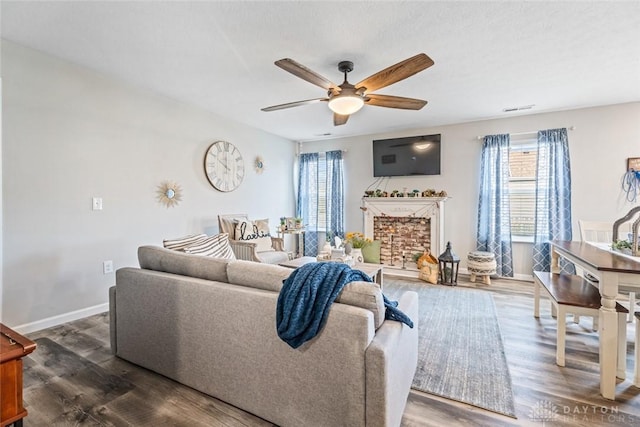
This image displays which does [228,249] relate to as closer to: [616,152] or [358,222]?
[358,222]

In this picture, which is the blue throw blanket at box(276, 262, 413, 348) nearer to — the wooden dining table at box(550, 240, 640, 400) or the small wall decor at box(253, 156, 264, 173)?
the wooden dining table at box(550, 240, 640, 400)

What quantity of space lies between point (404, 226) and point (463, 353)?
2867 mm

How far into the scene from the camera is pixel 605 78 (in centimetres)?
302

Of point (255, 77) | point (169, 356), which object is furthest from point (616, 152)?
point (169, 356)

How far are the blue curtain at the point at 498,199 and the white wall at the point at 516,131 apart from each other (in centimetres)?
16

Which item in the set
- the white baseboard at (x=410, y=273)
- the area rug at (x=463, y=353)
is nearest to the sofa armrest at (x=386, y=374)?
the area rug at (x=463, y=353)

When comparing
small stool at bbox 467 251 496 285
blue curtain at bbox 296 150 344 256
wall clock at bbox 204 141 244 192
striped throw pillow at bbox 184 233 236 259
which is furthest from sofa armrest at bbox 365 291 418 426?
blue curtain at bbox 296 150 344 256

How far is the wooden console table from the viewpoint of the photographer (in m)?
0.87

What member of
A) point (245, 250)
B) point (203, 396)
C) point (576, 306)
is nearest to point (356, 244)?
point (245, 250)

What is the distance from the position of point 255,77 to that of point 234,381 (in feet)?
8.97

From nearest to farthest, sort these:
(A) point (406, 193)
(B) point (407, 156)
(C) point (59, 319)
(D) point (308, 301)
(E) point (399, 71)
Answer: (D) point (308, 301) < (E) point (399, 71) < (C) point (59, 319) < (A) point (406, 193) < (B) point (407, 156)

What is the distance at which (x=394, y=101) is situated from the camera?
2.76 meters

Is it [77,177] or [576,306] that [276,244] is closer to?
[77,177]

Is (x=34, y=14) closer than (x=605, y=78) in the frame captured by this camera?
Yes
